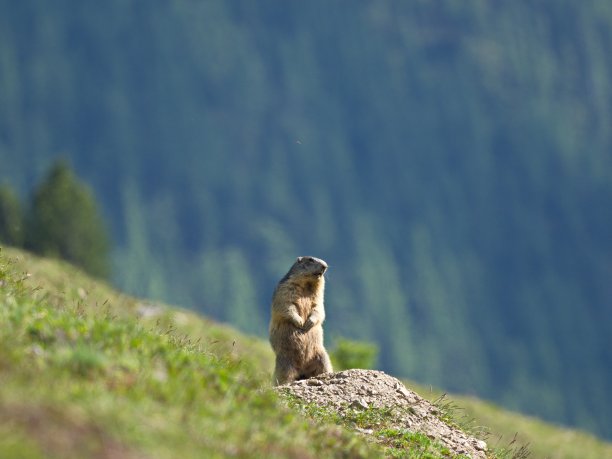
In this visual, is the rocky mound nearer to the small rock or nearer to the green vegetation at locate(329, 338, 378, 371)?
the small rock

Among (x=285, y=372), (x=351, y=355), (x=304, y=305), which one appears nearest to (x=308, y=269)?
(x=304, y=305)

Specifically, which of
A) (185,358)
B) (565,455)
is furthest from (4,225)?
(185,358)

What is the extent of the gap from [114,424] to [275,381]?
28.5 ft

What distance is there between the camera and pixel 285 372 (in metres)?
16.9

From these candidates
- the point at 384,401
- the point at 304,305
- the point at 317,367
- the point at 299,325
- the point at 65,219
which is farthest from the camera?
the point at 65,219

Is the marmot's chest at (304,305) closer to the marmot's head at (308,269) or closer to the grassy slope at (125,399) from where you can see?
the marmot's head at (308,269)

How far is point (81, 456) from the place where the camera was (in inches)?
306

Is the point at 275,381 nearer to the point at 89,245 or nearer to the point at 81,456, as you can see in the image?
the point at 81,456

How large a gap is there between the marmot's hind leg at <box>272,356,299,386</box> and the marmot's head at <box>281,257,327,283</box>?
1.56 metres

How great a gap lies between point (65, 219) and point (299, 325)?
68735mm

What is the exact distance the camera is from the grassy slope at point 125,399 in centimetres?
811

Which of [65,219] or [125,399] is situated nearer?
[125,399]

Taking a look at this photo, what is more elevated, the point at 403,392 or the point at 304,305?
the point at 304,305

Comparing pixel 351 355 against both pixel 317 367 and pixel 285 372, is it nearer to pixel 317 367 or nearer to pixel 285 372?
pixel 317 367
